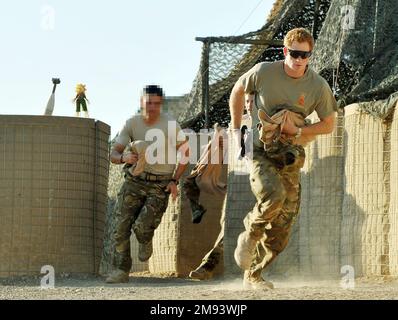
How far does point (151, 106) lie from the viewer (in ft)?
39.4

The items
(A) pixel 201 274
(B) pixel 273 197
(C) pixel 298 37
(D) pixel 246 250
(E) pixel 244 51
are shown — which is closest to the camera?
(B) pixel 273 197

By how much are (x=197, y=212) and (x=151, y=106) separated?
5.10 ft

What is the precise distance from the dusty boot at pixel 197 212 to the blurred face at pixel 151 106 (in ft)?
4.65

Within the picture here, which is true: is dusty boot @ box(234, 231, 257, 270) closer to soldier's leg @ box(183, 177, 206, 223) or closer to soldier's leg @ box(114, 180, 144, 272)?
soldier's leg @ box(114, 180, 144, 272)

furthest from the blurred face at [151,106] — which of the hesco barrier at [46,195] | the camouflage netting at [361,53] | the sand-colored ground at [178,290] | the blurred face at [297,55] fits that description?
the blurred face at [297,55]

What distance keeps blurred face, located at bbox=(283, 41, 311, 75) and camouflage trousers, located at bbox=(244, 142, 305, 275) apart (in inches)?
23.6

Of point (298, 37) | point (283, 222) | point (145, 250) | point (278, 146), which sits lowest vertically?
point (145, 250)

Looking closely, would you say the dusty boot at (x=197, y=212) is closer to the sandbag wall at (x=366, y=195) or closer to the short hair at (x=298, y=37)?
the sandbag wall at (x=366, y=195)

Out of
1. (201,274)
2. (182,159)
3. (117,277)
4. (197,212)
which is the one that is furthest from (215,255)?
(117,277)

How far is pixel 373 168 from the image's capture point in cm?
1175

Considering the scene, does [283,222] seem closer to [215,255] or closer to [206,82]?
[215,255]
